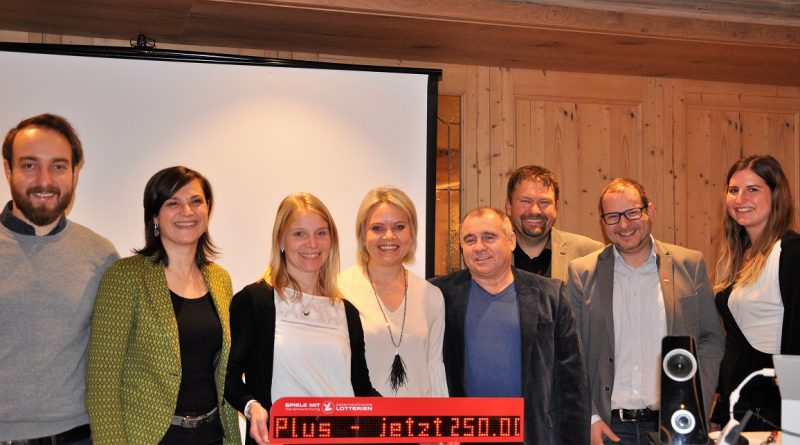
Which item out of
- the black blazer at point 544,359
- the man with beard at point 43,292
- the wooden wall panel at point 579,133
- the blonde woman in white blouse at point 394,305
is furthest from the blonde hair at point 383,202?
the wooden wall panel at point 579,133

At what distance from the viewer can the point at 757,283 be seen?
134 inches

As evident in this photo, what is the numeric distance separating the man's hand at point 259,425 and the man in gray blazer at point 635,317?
4.98 ft

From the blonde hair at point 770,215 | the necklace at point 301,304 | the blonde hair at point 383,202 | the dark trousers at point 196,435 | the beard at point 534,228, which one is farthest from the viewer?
the beard at point 534,228

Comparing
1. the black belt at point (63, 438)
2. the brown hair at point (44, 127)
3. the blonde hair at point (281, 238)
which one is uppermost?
the brown hair at point (44, 127)

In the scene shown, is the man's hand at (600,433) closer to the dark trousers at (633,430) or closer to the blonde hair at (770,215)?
the dark trousers at (633,430)

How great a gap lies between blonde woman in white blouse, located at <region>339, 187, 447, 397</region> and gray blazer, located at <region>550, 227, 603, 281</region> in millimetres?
915

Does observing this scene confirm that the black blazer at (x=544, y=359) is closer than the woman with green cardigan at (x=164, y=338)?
No

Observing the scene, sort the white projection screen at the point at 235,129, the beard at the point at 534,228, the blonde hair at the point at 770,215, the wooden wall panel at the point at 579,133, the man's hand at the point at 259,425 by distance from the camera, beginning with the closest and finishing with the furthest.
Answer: the man's hand at the point at 259,425 → the blonde hair at the point at 770,215 → the beard at the point at 534,228 → the white projection screen at the point at 235,129 → the wooden wall panel at the point at 579,133

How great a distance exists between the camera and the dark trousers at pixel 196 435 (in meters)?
2.75

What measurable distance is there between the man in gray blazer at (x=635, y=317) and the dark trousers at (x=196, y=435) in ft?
5.16

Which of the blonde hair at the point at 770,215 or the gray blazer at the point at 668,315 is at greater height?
the blonde hair at the point at 770,215

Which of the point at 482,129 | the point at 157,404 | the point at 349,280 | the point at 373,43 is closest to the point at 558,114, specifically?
the point at 482,129

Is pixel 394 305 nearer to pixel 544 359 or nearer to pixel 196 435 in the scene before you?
A: pixel 544 359

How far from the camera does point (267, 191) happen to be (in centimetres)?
462
